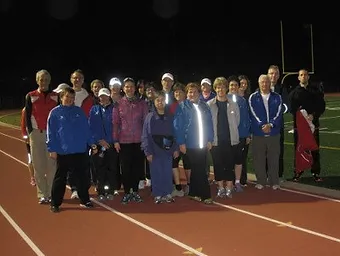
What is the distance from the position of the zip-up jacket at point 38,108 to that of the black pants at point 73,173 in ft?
2.50

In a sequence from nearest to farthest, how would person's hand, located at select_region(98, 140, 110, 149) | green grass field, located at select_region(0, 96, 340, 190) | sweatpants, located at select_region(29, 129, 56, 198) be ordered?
sweatpants, located at select_region(29, 129, 56, 198) < person's hand, located at select_region(98, 140, 110, 149) < green grass field, located at select_region(0, 96, 340, 190)

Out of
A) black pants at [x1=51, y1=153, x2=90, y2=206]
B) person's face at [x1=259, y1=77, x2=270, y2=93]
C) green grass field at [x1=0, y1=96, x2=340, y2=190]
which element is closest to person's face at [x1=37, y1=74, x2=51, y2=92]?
black pants at [x1=51, y1=153, x2=90, y2=206]

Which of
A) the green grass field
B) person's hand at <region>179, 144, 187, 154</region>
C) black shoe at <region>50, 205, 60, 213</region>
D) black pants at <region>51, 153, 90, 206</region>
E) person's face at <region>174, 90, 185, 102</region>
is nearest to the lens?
black shoe at <region>50, 205, 60, 213</region>

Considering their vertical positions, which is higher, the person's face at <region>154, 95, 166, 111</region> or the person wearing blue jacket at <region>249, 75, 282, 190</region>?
the person's face at <region>154, 95, 166, 111</region>

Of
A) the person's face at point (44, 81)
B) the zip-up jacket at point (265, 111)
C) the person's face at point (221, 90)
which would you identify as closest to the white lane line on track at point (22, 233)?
the person's face at point (44, 81)

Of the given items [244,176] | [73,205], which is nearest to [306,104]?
[244,176]

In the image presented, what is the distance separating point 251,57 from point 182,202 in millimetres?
53383

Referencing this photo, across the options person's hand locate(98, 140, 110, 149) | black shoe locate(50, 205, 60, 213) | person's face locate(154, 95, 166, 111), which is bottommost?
black shoe locate(50, 205, 60, 213)

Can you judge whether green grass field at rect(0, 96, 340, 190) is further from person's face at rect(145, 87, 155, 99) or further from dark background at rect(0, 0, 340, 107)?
dark background at rect(0, 0, 340, 107)

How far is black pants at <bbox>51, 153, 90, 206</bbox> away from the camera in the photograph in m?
7.75

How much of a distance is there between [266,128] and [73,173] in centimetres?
319

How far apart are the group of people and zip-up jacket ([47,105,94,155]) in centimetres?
1

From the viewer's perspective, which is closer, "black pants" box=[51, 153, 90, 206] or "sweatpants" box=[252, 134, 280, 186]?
"black pants" box=[51, 153, 90, 206]

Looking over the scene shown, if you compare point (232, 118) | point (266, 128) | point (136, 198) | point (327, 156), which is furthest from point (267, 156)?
point (327, 156)
